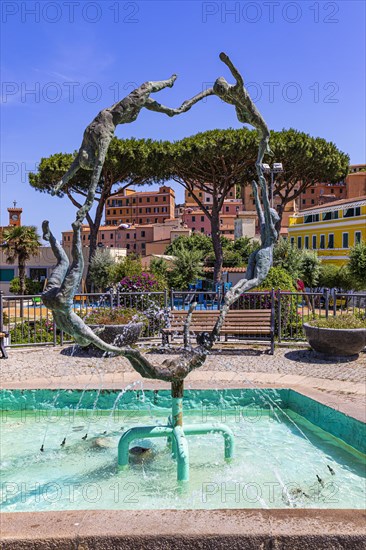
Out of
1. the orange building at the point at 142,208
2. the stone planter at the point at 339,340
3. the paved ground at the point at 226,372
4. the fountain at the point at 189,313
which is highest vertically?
the orange building at the point at 142,208

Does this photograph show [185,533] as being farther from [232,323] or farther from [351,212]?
[351,212]

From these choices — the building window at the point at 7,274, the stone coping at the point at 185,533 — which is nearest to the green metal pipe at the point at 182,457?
the stone coping at the point at 185,533

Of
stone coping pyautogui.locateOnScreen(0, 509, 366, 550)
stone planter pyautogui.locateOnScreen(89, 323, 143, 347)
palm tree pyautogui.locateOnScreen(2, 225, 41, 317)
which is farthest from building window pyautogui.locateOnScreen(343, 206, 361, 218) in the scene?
stone coping pyautogui.locateOnScreen(0, 509, 366, 550)

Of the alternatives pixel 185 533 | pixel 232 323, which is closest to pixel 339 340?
pixel 232 323

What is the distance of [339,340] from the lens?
8.77 metres

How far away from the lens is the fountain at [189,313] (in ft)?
9.45

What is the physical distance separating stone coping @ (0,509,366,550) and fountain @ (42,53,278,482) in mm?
1105

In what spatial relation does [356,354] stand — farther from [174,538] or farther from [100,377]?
[174,538]

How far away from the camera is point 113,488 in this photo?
12.6 ft

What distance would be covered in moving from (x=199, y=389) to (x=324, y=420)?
5.08ft

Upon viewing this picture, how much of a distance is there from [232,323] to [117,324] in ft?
7.81

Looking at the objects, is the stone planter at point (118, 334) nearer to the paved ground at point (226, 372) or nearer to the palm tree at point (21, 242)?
the paved ground at point (226, 372)

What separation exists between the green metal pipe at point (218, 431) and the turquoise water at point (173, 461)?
11 cm

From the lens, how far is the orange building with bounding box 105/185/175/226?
84.9 m
